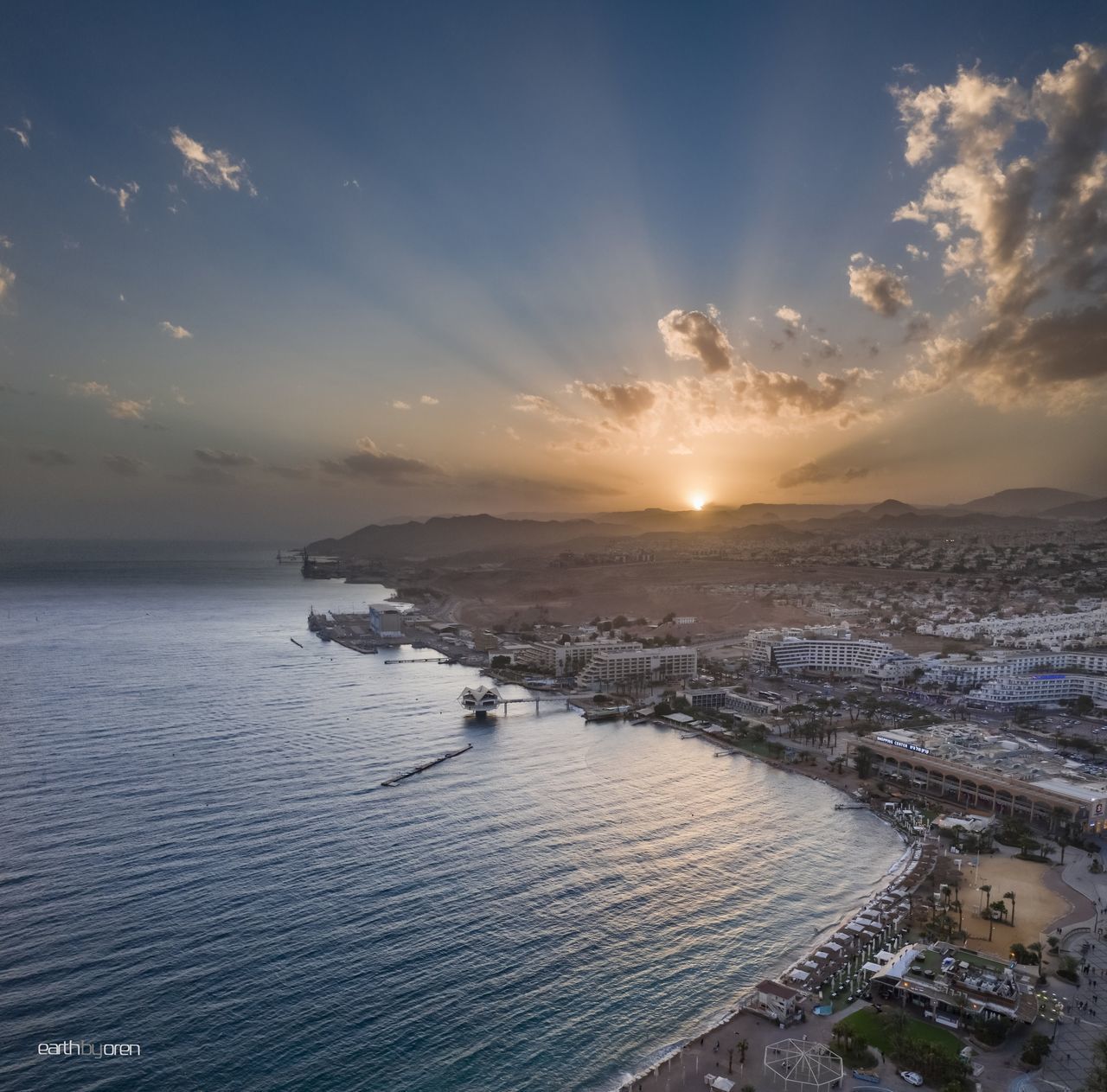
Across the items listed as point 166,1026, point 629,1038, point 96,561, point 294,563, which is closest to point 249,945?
point 166,1026

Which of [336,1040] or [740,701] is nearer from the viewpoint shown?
[336,1040]

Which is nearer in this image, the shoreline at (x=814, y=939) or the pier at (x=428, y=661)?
the shoreline at (x=814, y=939)

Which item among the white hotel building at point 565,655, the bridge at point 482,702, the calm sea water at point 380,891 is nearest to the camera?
the calm sea water at point 380,891

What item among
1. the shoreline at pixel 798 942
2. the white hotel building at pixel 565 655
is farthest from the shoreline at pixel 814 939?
A: the white hotel building at pixel 565 655

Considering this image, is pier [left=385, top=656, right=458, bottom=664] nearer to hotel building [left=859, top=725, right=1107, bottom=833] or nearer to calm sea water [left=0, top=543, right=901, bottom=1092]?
calm sea water [left=0, top=543, right=901, bottom=1092]

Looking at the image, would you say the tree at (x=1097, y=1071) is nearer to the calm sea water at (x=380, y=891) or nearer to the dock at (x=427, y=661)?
the calm sea water at (x=380, y=891)

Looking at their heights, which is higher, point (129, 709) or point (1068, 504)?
point (1068, 504)

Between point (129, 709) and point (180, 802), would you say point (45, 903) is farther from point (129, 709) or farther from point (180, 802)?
point (129, 709)
